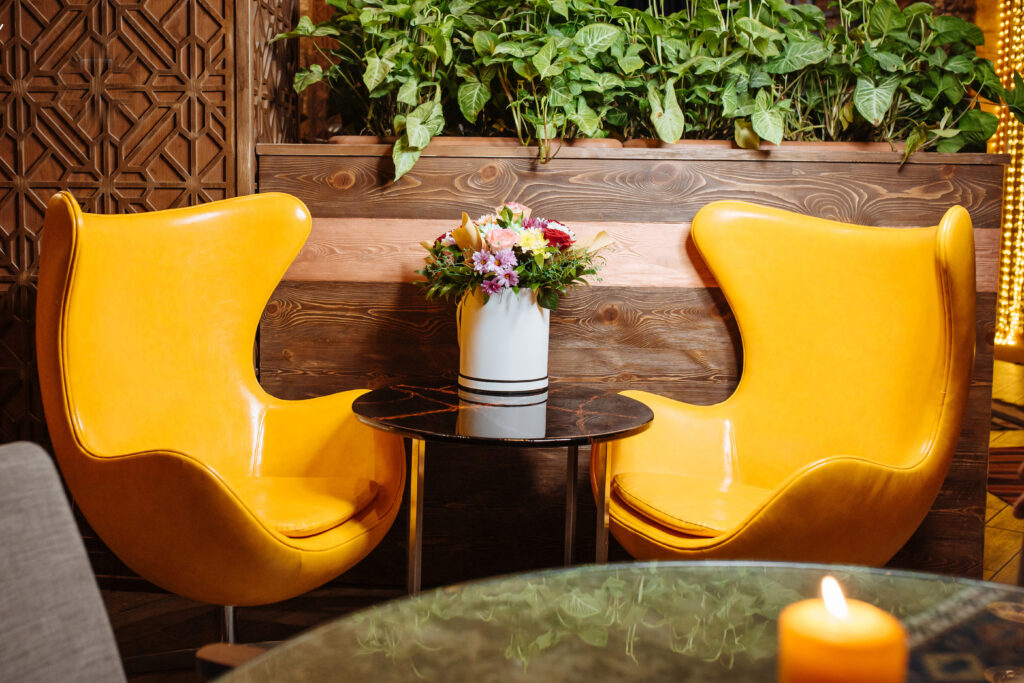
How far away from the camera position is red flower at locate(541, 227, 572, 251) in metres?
1.73

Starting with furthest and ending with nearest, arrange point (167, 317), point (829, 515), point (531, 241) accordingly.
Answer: point (167, 317), point (531, 241), point (829, 515)

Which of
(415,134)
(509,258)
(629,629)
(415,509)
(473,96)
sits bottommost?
(415,509)

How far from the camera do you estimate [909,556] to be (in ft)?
7.25

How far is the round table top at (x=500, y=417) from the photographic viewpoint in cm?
148

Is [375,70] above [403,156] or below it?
above

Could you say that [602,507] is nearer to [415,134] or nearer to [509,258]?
[509,258]

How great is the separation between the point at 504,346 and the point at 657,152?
0.81m

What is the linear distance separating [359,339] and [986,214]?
1757 mm

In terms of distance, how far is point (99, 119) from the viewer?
2.25 metres

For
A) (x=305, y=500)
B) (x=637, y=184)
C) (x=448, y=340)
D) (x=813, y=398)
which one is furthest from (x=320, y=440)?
(x=813, y=398)

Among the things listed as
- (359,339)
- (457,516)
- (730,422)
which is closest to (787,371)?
(730,422)

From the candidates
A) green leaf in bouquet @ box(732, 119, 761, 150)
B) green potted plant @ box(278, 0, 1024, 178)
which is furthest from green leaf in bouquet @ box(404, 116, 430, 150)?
green leaf in bouquet @ box(732, 119, 761, 150)

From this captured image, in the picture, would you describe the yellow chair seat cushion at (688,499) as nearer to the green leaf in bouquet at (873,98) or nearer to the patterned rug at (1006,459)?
the green leaf in bouquet at (873,98)

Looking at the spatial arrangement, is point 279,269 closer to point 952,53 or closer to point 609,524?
point 609,524
